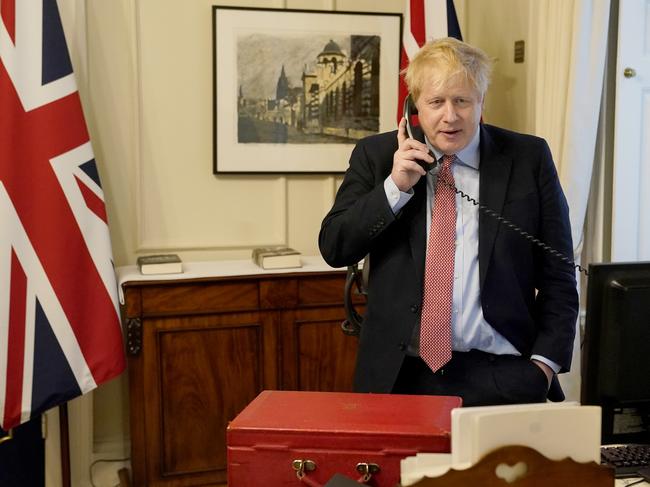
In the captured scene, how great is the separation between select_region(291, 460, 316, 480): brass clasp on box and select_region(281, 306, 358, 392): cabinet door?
207 centimetres

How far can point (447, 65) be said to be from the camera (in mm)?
1796

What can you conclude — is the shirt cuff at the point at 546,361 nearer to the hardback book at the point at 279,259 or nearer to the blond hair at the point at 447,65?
the blond hair at the point at 447,65

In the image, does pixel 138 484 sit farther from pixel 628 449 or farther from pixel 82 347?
pixel 628 449

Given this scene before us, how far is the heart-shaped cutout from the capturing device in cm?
106

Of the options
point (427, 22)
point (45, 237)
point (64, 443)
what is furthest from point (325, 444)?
point (427, 22)

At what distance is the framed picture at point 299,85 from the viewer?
3566mm

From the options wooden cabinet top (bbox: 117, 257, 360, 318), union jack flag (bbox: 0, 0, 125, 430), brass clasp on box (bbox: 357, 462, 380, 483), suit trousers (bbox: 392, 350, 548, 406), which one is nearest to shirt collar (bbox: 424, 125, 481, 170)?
suit trousers (bbox: 392, 350, 548, 406)

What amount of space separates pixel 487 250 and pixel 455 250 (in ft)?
0.24

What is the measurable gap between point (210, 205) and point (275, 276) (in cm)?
59

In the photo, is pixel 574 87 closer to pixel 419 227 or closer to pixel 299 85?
pixel 299 85

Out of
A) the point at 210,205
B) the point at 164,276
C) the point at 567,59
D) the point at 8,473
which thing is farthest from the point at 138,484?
the point at 567,59

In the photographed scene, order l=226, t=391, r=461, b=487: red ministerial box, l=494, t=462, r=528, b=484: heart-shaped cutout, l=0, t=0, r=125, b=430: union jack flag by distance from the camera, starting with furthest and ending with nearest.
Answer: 1. l=0, t=0, r=125, b=430: union jack flag
2. l=226, t=391, r=461, b=487: red ministerial box
3. l=494, t=462, r=528, b=484: heart-shaped cutout

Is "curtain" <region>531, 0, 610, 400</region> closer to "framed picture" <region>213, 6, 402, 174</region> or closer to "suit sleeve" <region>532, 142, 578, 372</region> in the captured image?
"framed picture" <region>213, 6, 402, 174</region>

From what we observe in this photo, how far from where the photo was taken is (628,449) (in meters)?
1.69
